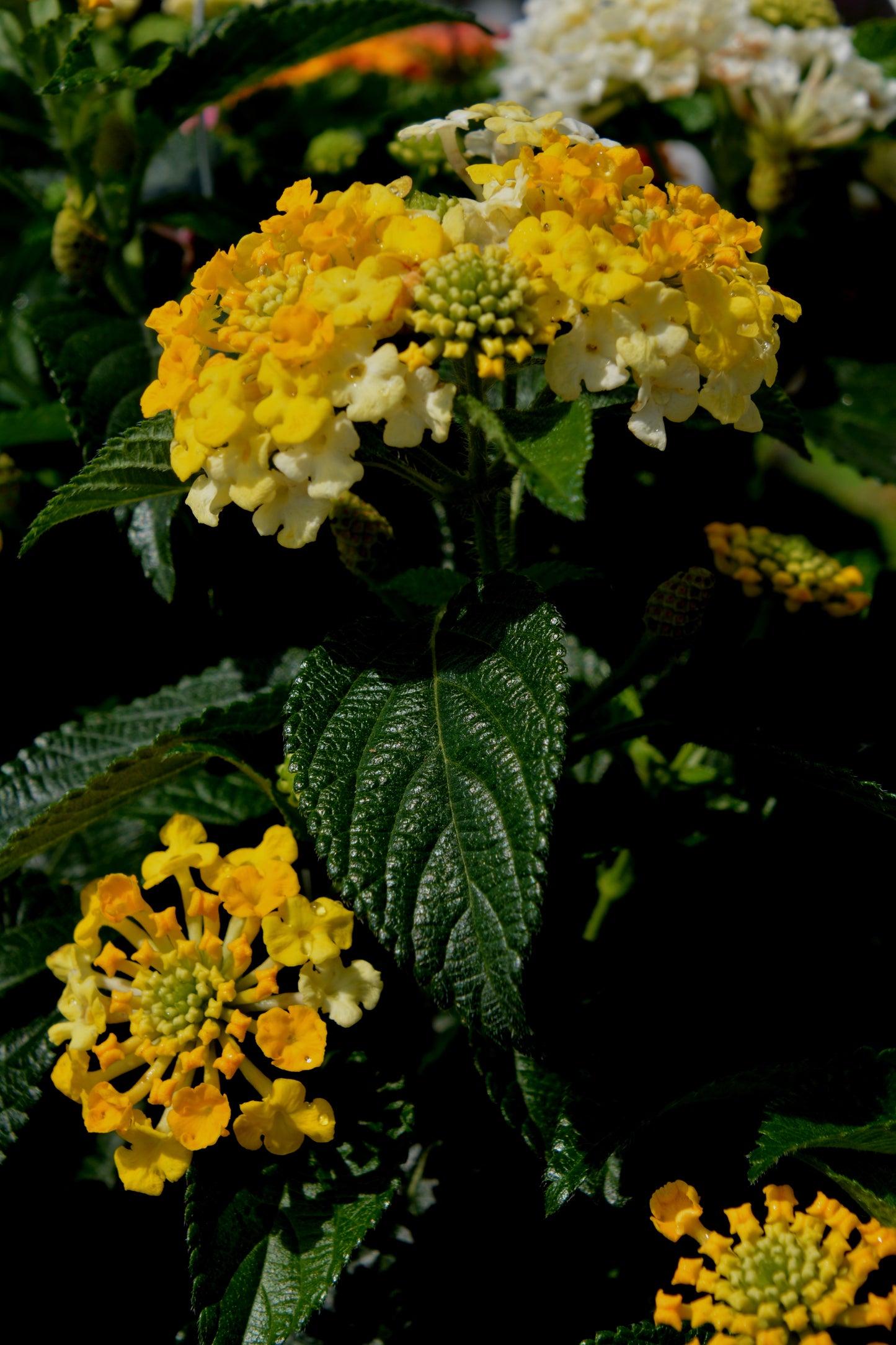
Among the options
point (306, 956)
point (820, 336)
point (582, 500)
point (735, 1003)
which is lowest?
point (735, 1003)

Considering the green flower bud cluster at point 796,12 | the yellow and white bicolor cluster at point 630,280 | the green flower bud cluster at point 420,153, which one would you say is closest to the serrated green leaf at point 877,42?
the green flower bud cluster at point 796,12

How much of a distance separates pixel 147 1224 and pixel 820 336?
4.41 feet

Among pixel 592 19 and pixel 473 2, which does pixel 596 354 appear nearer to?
pixel 592 19

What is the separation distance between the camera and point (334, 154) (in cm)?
131

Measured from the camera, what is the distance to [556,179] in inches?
27.8

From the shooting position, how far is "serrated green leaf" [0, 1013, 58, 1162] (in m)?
0.87

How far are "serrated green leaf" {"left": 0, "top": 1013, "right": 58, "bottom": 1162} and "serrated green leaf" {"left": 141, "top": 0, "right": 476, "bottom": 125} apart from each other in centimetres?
93

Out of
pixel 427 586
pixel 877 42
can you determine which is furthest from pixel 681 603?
pixel 877 42

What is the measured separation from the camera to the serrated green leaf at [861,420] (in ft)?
4.23

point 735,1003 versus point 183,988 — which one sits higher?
point 183,988

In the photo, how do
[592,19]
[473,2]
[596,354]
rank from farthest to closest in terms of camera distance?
[473,2] → [592,19] → [596,354]

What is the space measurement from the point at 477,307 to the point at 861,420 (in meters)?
0.90

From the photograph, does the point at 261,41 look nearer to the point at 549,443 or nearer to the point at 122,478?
the point at 122,478

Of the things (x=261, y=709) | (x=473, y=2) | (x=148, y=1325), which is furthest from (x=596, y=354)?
(x=473, y=2)
